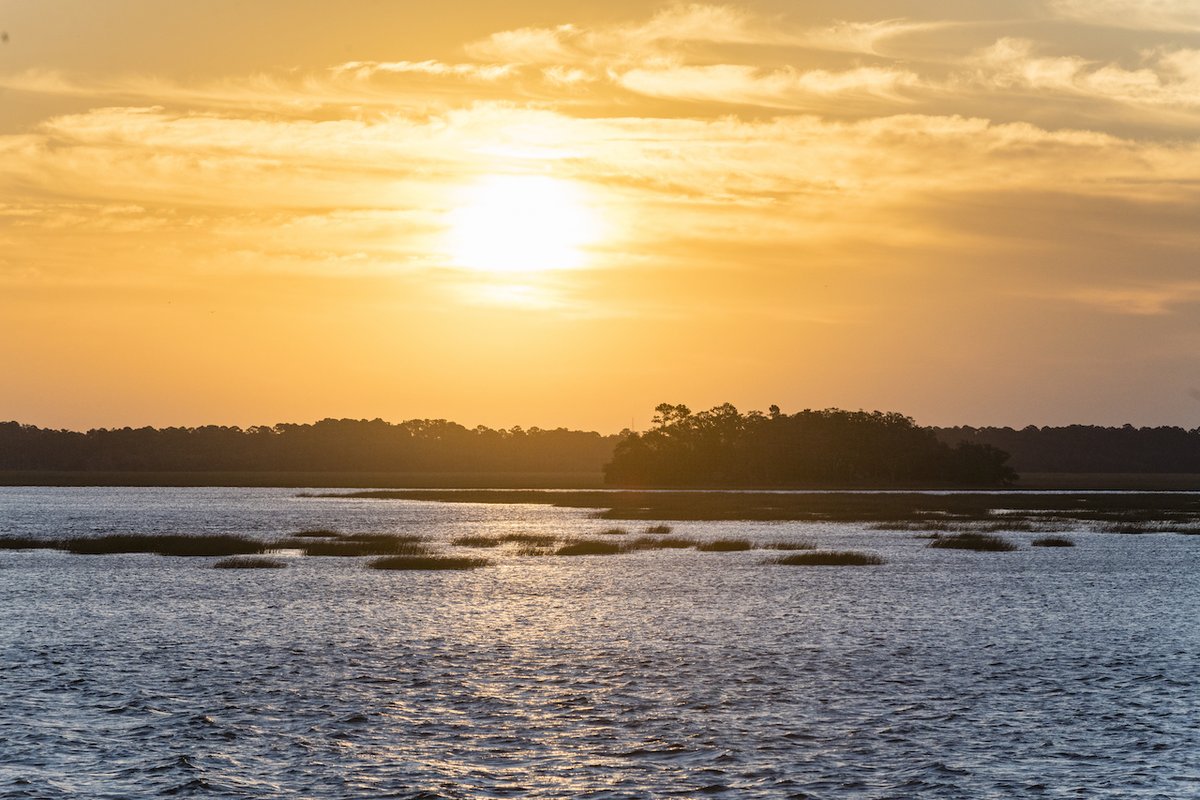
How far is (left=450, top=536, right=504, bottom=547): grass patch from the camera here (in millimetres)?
78806

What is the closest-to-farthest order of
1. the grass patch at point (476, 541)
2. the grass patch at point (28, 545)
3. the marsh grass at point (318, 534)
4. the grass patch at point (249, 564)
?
the grass patch at point (249, 564) → the grass patch at point (28, 545) → the grass patch at point (476, 541) → the marsh grass at point (318, 534)

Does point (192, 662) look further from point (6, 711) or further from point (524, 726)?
point (524, 726)

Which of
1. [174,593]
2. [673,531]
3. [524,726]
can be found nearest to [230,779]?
[524,726]

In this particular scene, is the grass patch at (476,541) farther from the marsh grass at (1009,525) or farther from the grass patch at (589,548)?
the marsh grass at (1009,525)

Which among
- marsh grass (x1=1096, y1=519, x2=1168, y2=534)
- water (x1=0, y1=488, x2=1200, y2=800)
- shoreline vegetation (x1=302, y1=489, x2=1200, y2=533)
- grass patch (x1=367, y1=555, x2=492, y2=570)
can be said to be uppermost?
shoreline vegetation (x1=302, y1=489, x2=1200, y2=533)

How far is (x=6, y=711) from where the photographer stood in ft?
84.9

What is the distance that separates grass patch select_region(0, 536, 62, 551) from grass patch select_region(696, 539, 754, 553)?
3632 cm

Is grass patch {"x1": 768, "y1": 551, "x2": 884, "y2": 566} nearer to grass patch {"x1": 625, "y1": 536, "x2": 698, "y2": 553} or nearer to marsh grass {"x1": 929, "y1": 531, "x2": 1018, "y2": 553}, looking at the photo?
grass patch {"x1": 625, "y1": 536, "x2": 698, "y2": 553}

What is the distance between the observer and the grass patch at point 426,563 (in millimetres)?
61750

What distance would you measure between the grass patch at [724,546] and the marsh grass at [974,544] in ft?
38.0

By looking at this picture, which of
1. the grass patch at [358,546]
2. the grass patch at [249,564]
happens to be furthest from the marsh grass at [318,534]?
the grass patch at [249,564]

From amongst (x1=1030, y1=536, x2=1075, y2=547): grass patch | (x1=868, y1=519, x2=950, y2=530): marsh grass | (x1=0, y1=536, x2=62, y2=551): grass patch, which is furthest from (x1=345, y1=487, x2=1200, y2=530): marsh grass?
(x1=0, y1=536, x2=62, y2=551): grass patch

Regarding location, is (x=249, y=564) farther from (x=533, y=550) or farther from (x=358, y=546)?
(x=533, y=550)

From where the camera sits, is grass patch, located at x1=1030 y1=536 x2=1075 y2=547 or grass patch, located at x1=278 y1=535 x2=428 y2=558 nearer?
grass patch, located at x1=278 y1=535 x2=428 y2=558
